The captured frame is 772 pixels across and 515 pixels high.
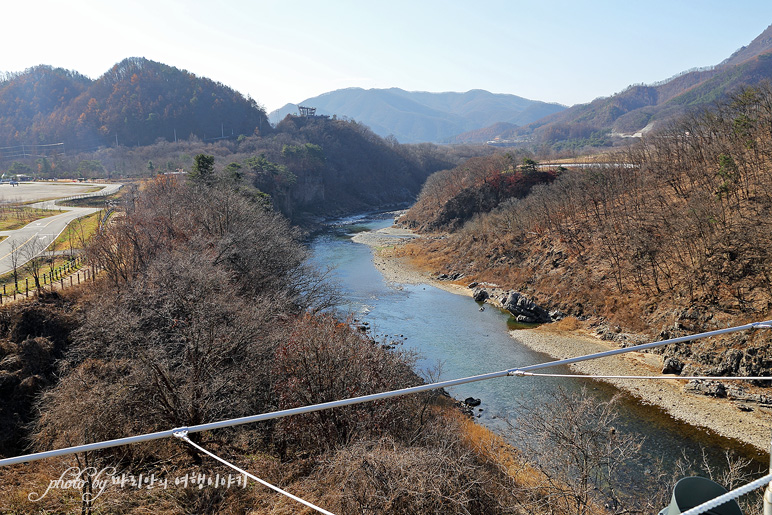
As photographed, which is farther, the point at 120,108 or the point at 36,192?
the point at 120,108

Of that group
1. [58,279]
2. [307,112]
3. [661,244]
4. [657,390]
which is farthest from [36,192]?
[307,112]

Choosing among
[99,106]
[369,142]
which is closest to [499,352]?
[369,142]

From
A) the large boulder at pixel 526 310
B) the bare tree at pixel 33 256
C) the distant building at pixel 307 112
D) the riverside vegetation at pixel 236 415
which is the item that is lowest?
the large boulder at pixel 526 310

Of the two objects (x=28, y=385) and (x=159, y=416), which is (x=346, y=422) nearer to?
(x=159, y=416)

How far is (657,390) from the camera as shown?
18.7 metres

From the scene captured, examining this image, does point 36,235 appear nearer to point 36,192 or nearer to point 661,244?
point 36,192

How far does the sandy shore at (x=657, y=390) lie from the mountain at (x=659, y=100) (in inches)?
3770

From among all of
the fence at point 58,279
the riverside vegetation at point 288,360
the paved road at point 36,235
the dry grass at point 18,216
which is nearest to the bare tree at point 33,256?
the paved road at point 36,235

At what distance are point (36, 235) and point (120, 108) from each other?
9003 centimetres

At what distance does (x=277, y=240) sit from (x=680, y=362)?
20.2 metres

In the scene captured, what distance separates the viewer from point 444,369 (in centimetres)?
2178

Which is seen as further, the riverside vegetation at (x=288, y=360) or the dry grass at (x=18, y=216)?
the dry grass at (x=18, y=216)

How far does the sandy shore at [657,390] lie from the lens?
1575cm

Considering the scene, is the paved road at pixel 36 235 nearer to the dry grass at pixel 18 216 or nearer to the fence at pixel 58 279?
the dry grass at pixel 18 216
